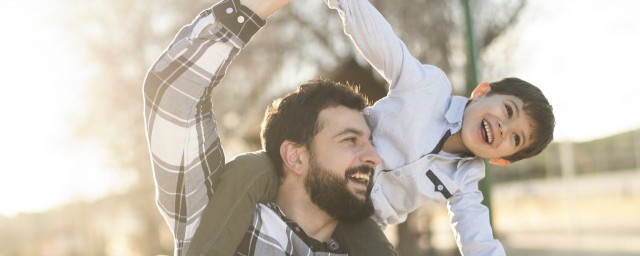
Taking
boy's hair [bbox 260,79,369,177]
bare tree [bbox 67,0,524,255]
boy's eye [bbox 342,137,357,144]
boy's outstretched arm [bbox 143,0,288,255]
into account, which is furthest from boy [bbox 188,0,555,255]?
bare tree [bbox 67,0,524,255]

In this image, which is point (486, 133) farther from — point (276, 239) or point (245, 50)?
point (245, 50)

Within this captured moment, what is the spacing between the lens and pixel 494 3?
10633 mm

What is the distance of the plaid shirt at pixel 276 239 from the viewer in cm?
269

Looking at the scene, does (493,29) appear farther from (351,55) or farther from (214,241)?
(214,241)

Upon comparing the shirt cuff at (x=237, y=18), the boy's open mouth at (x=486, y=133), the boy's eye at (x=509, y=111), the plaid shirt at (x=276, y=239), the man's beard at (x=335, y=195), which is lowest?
the plaid shirt at (x=276, y=239)

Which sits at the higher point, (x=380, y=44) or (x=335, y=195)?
(x=380, y=44)

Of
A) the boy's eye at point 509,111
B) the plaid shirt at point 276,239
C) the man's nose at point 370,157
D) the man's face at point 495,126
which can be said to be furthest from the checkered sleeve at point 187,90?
the boy's eye at point 509,111

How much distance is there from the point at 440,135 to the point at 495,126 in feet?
0.66

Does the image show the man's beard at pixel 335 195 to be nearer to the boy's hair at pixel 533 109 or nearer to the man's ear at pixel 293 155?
the man's ear at pixel 293 155

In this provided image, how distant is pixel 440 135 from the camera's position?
10.3ft

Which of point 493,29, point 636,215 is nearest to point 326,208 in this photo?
point 493,29

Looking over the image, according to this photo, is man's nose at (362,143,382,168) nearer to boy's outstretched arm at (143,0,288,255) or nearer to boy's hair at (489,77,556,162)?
boy's outstretched arm at (143,0,288,255)

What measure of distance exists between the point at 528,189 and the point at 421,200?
4102 cm

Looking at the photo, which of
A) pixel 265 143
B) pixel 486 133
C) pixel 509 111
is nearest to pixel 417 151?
pixel 486 133
